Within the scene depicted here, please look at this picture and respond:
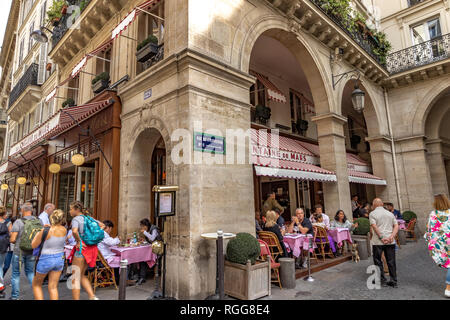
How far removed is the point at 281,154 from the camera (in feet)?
28.1

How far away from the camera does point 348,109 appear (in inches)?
617

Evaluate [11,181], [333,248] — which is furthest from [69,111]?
[11,181]

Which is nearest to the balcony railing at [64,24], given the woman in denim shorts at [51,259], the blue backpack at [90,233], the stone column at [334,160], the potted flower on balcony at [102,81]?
the potted flower on balcony at [102,81]

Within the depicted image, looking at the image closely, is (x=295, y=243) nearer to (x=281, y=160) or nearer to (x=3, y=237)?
(x=281, y=160)

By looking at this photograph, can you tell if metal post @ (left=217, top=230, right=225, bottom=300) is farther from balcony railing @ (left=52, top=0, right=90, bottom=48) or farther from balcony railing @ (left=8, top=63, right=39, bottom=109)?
balcony railing @ (left=8, top=63, right=39, bottom=109)

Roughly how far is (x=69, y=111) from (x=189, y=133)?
13.9 feet

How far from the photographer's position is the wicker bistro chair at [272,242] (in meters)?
5.63

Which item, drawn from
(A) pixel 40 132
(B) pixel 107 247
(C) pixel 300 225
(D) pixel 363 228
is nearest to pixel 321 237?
(C) pixel 300 225

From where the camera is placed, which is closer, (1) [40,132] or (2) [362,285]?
(2) [362,285]

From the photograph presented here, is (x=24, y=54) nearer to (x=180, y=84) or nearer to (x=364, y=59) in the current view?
(x=180, y=84)

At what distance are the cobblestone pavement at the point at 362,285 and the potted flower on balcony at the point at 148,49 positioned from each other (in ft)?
19.8

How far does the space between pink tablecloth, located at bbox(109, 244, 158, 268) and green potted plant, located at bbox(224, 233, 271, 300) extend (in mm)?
1781

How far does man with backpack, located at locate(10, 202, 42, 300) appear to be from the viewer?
14.4 ft

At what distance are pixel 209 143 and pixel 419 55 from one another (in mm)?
12654
